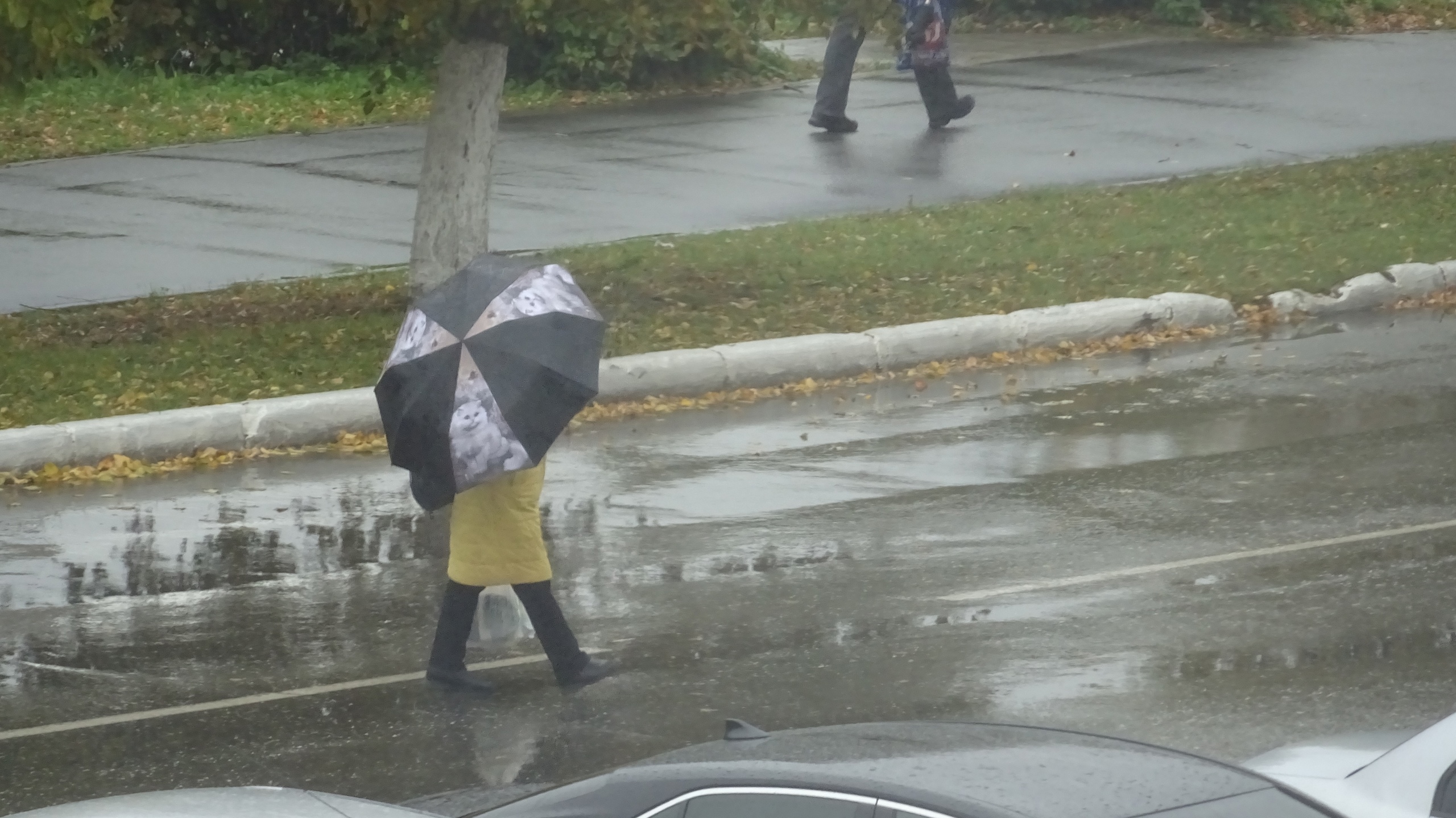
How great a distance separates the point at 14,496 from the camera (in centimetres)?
972

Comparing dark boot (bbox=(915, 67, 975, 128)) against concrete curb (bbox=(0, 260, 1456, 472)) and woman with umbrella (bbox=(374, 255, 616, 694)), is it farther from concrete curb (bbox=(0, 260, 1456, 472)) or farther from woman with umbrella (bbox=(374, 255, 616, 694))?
woman with umbrella (bbox=(374, 255, 616, 694))

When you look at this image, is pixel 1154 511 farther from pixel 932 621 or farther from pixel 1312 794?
pixel 1312 794

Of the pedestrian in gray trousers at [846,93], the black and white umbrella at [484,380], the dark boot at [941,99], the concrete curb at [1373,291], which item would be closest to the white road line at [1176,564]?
the black and white umbrella at [484,380]

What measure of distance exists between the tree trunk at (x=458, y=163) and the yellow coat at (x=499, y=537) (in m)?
5.42

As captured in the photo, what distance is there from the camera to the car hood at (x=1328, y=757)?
441 cm

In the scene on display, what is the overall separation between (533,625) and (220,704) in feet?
3.76

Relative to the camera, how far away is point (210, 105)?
67.5 feet

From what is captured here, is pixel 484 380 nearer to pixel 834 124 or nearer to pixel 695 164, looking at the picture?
pixel 695 164

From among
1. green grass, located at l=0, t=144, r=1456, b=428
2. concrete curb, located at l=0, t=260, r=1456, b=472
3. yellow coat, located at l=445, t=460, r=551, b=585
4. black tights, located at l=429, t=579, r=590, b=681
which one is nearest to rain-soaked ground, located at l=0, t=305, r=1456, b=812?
black tights, located at l=429, t=579, r=590, b=681

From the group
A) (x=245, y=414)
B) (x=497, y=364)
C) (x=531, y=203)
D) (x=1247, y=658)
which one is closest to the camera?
(x=497, y=364)

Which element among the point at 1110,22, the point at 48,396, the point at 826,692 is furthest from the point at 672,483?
the point at 1110,22

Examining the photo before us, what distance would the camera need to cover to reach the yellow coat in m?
6.99

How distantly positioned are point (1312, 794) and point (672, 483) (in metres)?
5.91

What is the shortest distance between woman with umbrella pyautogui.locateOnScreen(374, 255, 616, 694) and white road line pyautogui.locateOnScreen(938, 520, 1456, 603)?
1863mm
